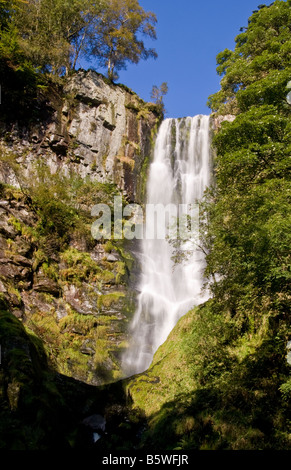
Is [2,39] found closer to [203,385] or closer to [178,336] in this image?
[178,336]

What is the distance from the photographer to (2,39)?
17.5m

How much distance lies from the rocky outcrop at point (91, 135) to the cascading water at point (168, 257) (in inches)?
57.1

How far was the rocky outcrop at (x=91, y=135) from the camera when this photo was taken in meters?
19.3

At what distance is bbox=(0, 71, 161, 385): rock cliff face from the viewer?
11383mm

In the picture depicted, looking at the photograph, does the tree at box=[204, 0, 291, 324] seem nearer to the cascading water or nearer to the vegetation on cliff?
the vegetation on cliff

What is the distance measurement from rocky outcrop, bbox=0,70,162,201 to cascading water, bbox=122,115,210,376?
1.45 m

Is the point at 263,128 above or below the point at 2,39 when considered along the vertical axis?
below

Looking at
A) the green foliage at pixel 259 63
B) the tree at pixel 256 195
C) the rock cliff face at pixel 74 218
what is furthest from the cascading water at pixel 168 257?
the green foliage at pixel 259 63

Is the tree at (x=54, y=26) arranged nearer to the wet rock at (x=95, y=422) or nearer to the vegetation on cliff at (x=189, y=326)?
the vegetation on cliff at (x=189, y=326)

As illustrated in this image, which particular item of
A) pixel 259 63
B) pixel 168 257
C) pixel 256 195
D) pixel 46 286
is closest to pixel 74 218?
pixel 46 286

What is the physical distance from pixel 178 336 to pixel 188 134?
694 inches
